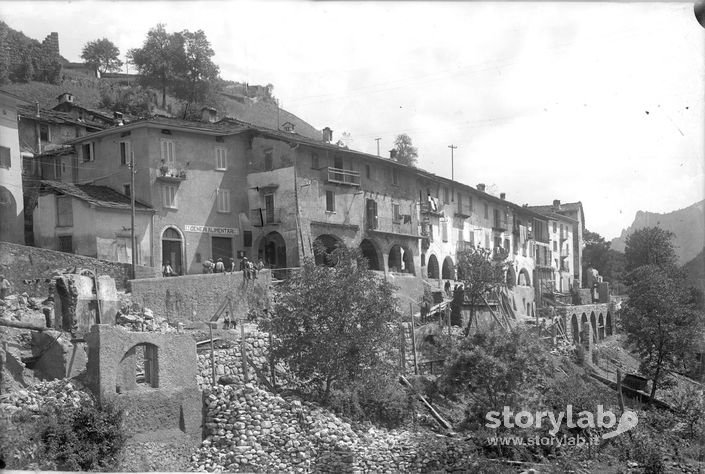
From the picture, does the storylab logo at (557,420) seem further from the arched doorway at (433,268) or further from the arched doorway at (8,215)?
the arched doorway at (433,268)

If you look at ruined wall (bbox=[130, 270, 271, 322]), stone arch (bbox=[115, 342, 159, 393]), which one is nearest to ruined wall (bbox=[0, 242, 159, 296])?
ruined wall (bbox=[130, 270, 271, 322])

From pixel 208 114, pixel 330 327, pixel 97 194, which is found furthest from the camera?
pixel 208 114

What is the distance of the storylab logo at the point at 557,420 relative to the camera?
18.1 meters

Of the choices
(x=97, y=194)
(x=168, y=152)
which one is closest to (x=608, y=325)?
(x=168, y=152)

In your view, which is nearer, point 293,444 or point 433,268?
point 293,444

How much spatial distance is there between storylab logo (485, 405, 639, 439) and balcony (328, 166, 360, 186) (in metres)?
13.4

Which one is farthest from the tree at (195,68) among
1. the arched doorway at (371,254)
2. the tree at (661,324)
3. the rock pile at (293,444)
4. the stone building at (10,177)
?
the tree at (661,324)

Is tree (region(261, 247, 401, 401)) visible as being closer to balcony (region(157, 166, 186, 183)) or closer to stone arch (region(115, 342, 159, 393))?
stone arch (region(115, 342, 159, 393))

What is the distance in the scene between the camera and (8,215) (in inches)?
946

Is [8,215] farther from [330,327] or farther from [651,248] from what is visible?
[651,248]

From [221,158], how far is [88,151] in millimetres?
5025

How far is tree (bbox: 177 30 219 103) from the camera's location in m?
27.8

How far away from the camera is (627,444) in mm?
17781

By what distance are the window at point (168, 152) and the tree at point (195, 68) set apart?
3795 mm
